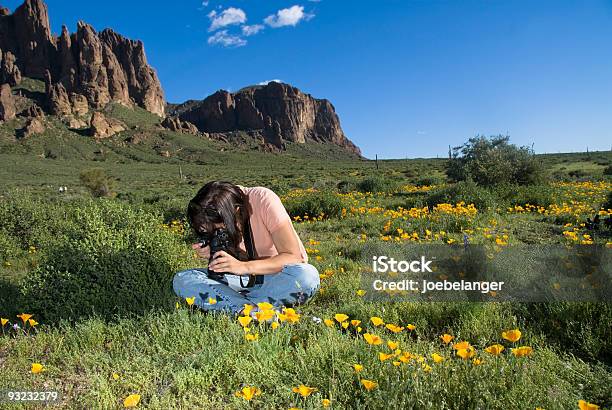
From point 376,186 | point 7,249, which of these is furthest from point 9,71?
point 7,249

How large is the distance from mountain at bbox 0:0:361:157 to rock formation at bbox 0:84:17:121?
24 centimetres

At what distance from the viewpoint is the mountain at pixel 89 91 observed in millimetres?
111875

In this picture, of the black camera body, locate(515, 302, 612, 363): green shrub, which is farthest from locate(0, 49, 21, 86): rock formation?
locate(515, 302, 612, 363): green shrub

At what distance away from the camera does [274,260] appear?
3166mm

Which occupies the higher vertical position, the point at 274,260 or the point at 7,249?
the point at 274,260

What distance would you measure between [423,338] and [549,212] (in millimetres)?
8092

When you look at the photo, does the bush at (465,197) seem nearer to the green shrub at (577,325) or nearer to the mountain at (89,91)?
the green shrub at (577,325)

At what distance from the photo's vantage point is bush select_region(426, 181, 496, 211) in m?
10.4

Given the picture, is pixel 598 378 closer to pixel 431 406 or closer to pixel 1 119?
pixel 431 406

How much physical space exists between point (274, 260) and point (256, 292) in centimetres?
57

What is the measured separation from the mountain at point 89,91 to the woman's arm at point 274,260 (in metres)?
117

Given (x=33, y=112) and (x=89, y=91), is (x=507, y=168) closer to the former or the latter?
(x=33, y=112)

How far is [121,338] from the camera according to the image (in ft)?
10.1

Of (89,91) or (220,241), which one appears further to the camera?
(89,91)
